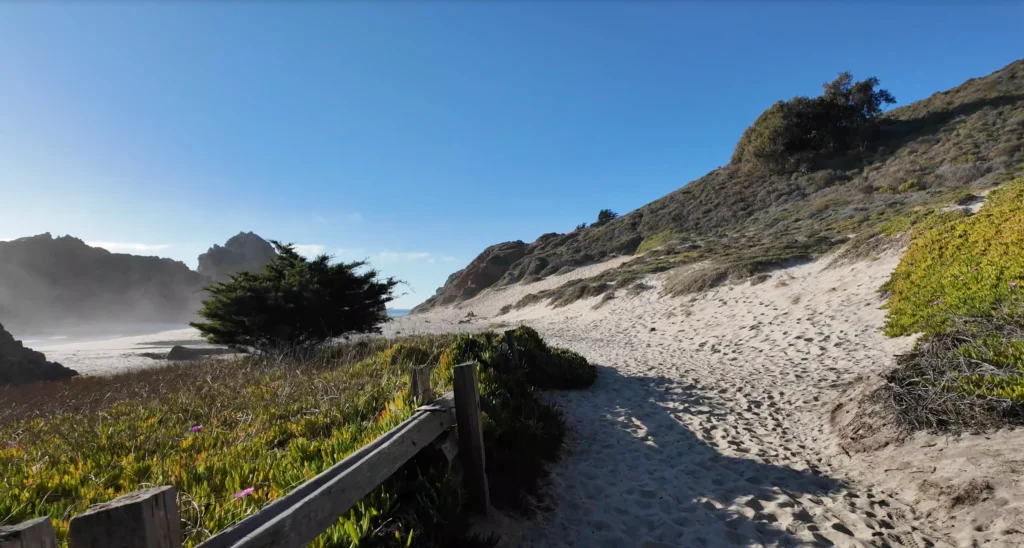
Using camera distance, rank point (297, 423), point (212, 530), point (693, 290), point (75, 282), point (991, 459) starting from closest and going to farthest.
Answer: point (212, 530)
point (991, 459)
point (297, 423)
point (693, 290)
point (75, 282)

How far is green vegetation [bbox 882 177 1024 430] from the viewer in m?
4.53

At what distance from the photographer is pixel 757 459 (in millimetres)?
5223

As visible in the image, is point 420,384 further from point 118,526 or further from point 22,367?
point 22,367

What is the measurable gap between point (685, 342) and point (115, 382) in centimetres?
1353

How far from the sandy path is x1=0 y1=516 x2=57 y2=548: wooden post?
10.0ft

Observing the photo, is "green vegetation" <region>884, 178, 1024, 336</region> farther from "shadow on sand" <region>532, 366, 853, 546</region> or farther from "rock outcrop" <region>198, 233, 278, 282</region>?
"rock outcrop" <region>198, 233, 278, 282</region>

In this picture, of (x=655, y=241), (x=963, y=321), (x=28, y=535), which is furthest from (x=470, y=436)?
(x=655, y=241)

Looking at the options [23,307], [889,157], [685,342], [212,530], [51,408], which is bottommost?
[685,342]

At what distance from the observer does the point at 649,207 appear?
48.0 meters

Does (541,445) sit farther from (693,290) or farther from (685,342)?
(693,290)

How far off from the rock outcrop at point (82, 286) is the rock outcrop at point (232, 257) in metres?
15.1

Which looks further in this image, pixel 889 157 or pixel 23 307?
pixel 23 307

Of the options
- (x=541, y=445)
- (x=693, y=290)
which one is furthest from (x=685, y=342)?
(x=541, y=445)

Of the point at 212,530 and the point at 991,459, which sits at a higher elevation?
the point at 212,530
